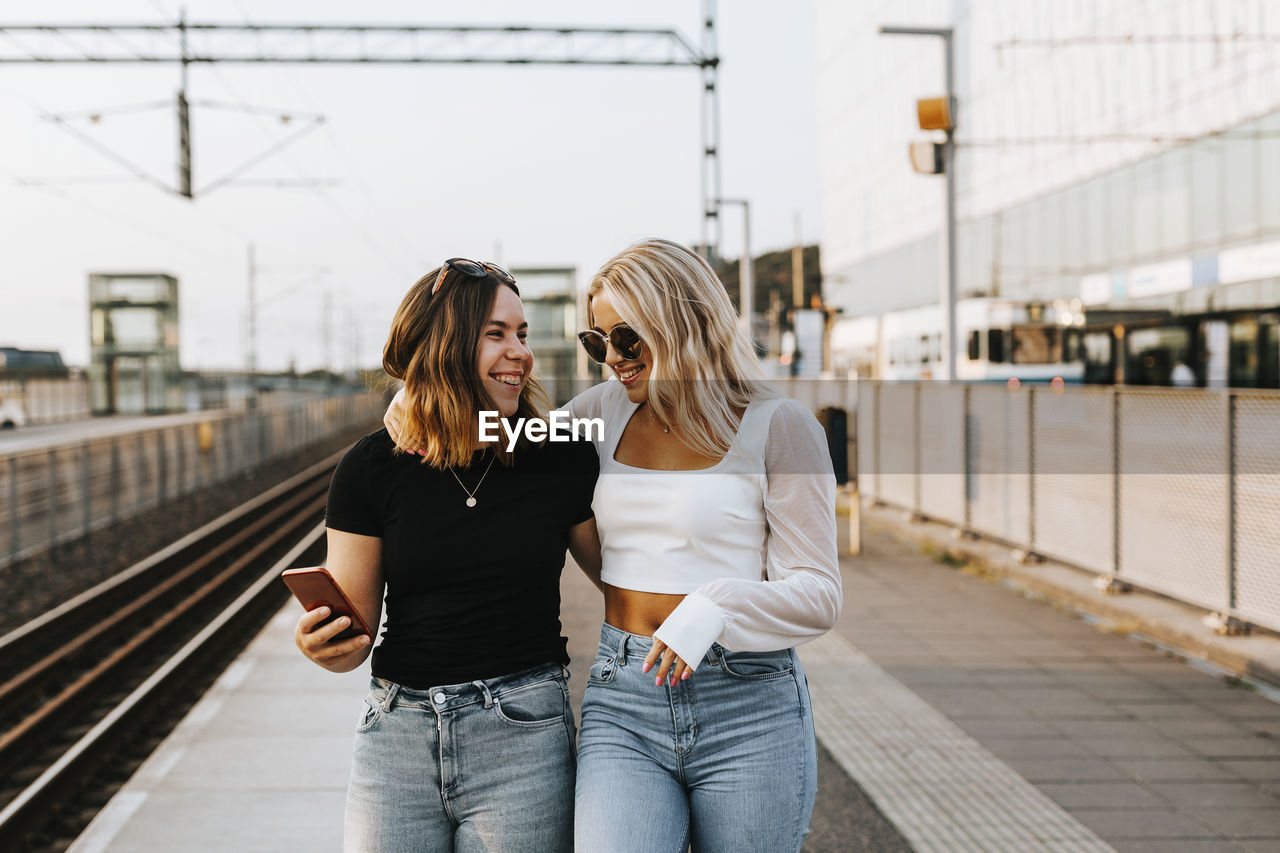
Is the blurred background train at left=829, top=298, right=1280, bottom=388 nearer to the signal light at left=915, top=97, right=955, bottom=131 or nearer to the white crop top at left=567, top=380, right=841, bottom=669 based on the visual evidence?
the signal light at left=915, top=97, right=955, bottom=131

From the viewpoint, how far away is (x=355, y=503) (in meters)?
2.20

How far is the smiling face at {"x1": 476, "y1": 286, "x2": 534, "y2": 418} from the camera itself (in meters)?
2.28

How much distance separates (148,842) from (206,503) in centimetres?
1902

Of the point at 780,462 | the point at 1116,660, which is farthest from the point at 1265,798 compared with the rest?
the point at 780,462

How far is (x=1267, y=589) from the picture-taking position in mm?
6598

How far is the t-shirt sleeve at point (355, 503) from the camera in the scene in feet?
7.22

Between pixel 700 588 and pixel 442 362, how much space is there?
26.5 inches

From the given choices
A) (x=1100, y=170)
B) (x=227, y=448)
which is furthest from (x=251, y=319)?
(x=1100, y=170)

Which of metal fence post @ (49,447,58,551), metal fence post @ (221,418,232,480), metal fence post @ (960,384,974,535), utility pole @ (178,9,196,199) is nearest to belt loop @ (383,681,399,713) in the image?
metal fence post @ (960,384,974,535)

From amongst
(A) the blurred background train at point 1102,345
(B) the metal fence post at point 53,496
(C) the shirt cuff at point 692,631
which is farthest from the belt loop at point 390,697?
(A) the blurred background train at point 1102,345

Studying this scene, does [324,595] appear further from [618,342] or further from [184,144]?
[184,144]

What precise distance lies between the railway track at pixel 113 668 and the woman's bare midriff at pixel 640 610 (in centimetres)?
488

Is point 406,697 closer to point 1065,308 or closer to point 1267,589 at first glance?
point 1267,589

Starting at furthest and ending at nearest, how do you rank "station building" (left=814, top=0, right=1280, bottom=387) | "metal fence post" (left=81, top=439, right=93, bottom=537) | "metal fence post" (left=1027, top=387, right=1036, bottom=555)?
"station building" (left=814, top=0, right=1280, bottom=387) < "metal fence post" (left=81, top=439, right=93, bottom=537) < "metal fence post" (left=1027, top=387, right=1036, bottom=555)
